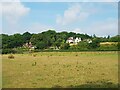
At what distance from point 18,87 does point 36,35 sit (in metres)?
85.7

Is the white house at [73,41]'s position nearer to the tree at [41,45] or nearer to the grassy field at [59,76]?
the tree at [41,45]

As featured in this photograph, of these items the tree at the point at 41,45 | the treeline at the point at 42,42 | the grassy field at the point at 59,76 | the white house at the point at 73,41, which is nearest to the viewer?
the grassy field at the point at 59,76

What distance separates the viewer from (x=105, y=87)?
11.9 meters

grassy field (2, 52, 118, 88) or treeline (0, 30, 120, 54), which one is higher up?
treeline (0, 30, 120, 54)

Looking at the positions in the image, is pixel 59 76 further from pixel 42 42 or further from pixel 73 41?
pixel 73 41

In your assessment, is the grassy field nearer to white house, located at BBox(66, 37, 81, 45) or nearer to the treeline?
the treeline

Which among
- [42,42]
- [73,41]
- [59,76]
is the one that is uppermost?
[73,41]

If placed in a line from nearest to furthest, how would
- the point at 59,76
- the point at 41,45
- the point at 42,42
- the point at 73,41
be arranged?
the point at 59,76 < the point at 41,45 < the point at 42,42 < the point at 73,41

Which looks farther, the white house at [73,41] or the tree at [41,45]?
the white house at [73,41]

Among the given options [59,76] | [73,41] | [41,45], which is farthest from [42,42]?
[59,76]

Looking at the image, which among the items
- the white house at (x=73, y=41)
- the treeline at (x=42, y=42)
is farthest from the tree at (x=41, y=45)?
the white house at (x=73, y=41)

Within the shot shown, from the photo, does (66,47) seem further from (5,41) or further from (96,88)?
(96,88)

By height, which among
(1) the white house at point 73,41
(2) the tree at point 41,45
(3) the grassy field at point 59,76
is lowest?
(3) the grassy field at point 59,76

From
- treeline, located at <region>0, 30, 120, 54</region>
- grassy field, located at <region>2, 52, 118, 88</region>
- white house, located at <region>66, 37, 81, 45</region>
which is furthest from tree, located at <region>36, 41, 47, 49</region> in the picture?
grassy field, located at <region>2, 52, 118, 88</region>
